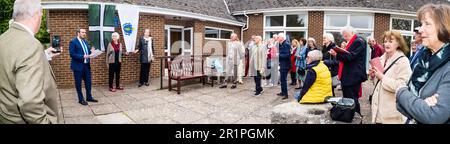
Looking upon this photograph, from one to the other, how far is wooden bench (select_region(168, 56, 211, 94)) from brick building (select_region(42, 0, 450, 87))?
2.02m

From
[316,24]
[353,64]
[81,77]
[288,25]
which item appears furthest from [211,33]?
[353,64]

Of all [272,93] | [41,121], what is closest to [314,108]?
[41,121]

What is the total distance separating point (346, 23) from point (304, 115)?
35.7 feet

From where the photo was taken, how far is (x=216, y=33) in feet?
41.0

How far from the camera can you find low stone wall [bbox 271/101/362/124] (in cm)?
345

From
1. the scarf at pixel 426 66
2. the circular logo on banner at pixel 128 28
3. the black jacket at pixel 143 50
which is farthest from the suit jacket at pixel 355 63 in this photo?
the circular logo on banner at pixel 128 28

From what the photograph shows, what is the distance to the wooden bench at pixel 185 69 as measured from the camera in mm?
7199

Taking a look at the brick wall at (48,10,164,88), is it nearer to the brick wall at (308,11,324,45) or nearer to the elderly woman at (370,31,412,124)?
the elderly woman at (370,31,412,124)

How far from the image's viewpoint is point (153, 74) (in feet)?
31.5

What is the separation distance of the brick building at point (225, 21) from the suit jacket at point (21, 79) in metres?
6.61

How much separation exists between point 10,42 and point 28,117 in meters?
0.49

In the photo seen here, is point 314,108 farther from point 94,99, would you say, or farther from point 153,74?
point 153,74

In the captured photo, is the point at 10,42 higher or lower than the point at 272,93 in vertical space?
higher

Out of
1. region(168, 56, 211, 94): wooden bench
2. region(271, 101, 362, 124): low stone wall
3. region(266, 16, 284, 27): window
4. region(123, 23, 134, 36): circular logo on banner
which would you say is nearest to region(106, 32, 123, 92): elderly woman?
region(123, 23, 134, 36): circular logo on banner
